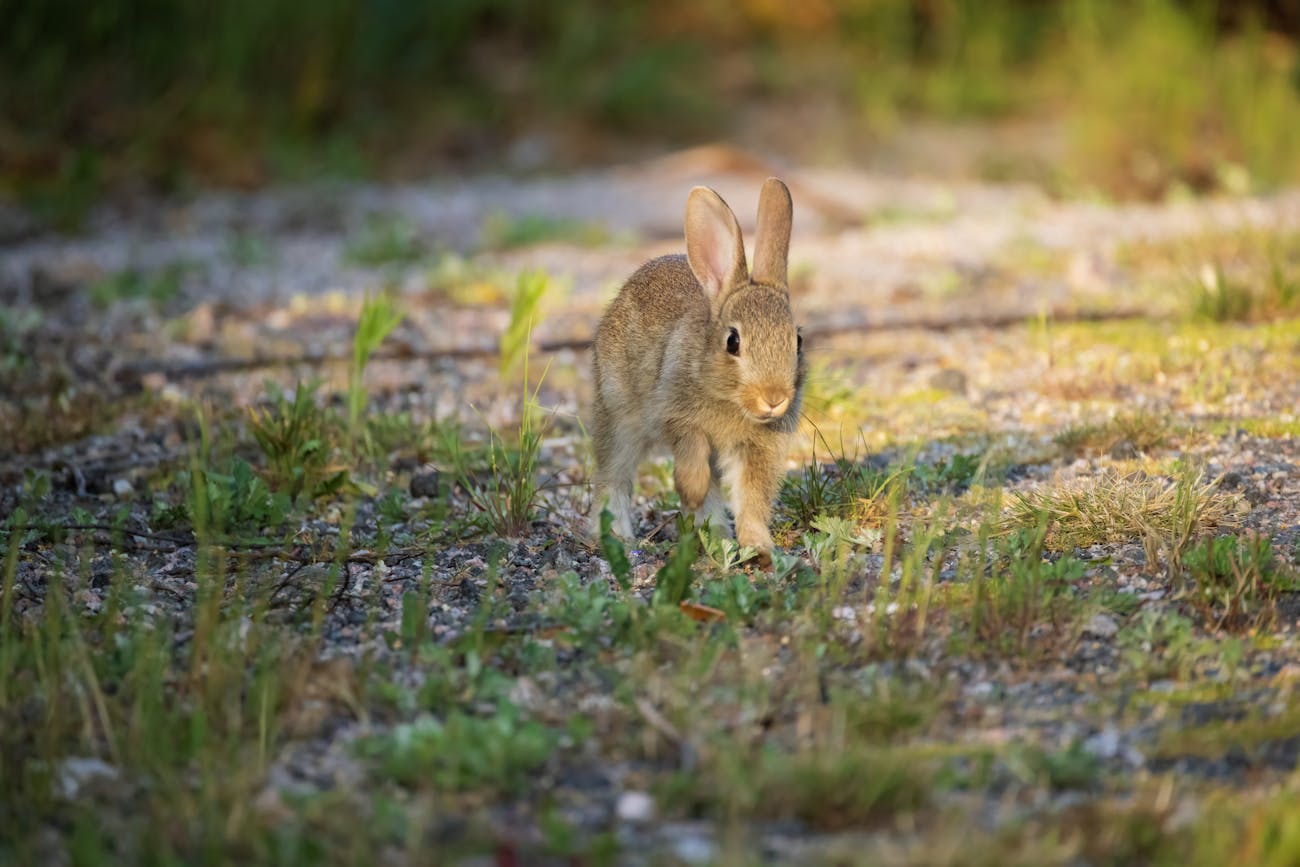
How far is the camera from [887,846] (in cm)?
254

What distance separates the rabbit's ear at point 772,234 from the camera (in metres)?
4.38

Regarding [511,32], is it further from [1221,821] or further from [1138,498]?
[1221,821]

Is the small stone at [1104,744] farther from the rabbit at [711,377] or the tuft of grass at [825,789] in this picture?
the rabbit at [711,377]

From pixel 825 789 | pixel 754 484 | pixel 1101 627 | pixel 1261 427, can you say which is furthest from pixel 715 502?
pixel 1261 427

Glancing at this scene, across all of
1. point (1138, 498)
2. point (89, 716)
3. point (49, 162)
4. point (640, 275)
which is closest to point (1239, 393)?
point (1138, 498)

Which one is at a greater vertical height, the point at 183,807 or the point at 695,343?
the point at 695,343

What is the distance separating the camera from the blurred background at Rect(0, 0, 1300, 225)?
10766 mm

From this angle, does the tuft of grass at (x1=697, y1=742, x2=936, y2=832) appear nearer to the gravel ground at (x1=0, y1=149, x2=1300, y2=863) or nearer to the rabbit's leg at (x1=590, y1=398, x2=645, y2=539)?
the gravel ground at (x1=0, y1=149, x2=1300, y2=863)

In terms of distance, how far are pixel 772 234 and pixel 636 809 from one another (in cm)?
207

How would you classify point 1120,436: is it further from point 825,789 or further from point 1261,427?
point 825,789

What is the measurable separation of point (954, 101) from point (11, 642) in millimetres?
10602

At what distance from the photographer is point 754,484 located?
424 cm

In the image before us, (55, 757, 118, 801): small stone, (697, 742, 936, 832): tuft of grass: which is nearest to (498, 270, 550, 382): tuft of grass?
(55, 757, 118, 801): small stone

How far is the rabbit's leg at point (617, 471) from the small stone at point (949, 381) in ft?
6.24
